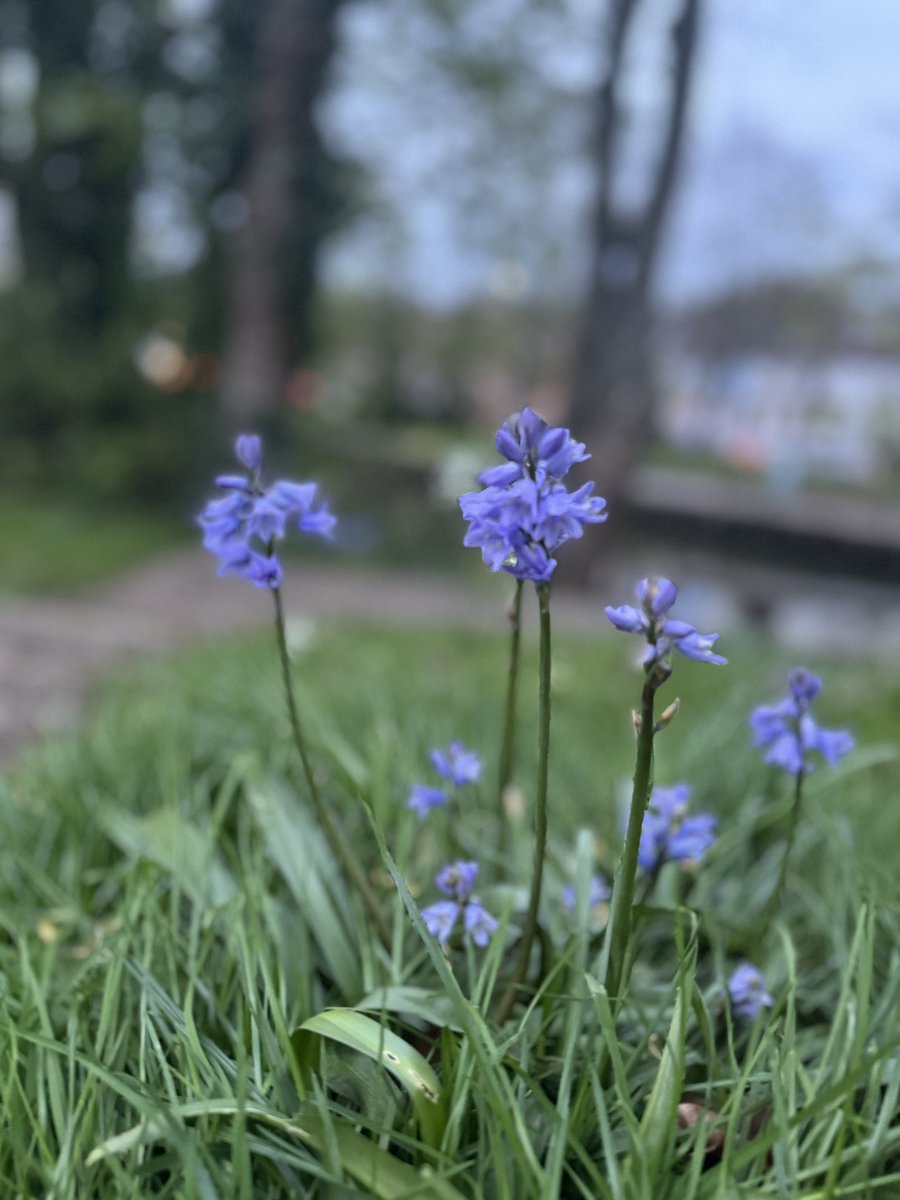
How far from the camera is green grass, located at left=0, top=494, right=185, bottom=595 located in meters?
5.77

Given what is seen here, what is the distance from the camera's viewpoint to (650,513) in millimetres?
9367

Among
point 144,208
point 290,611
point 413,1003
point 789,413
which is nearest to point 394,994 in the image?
point 413,1003

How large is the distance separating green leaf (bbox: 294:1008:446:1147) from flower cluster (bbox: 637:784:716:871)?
37 cm

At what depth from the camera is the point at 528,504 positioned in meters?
0.84

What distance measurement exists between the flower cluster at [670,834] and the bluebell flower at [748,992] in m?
0.14

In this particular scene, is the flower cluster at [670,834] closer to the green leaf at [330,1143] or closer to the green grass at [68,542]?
the green leaf at [330,1143]

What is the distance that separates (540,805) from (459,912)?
0.27 meters

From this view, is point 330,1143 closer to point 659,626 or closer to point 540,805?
point 540,805

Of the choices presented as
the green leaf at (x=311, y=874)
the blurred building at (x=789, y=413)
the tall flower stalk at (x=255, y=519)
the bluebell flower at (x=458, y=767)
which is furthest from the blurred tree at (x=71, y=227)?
the tall flower stalk at (x=255, y=519)

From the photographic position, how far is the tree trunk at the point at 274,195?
8.19 m

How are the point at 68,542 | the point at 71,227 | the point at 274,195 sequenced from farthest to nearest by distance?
the point at 71,227 < the point at 274,195 < the point at 68,542

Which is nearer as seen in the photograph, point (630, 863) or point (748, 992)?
point (630, 863)

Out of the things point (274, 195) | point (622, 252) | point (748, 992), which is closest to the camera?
point (748, 992)

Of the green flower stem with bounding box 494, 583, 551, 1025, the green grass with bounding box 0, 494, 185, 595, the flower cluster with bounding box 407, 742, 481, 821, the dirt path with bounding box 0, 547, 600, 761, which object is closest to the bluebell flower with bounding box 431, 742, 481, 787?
the flower cluster with bounding box 407, 742, 481, 821
